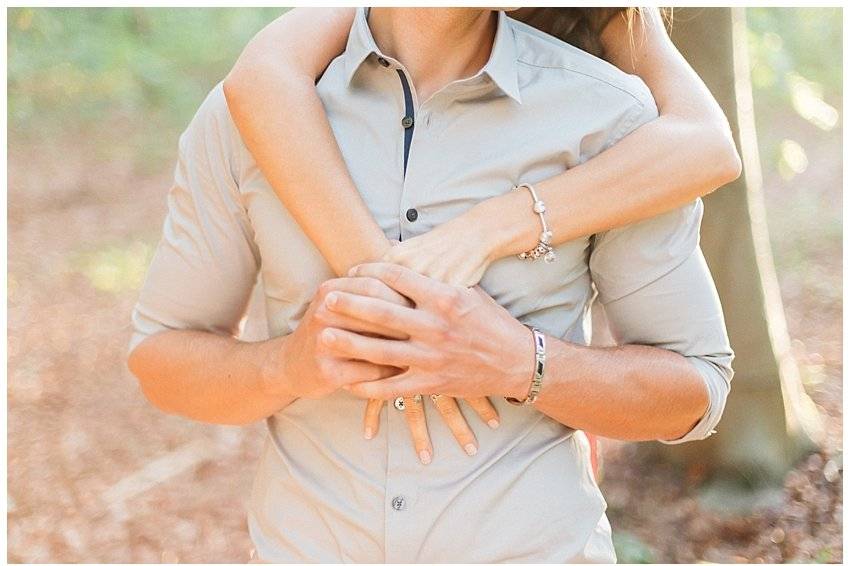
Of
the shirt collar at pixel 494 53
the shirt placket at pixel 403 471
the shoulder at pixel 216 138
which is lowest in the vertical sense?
the shirt placket at pixel 403 471

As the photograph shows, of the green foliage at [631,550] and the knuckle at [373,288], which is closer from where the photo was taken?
the knuckle at [373,288]

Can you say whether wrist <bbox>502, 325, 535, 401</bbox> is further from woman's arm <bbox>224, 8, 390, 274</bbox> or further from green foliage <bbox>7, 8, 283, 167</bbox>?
green foliage <bbox>7, 8, 283, 167</bbox>

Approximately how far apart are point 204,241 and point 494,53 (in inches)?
25.6

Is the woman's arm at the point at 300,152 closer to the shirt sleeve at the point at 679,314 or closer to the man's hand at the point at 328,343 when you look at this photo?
the man's hand at the point at 328,343

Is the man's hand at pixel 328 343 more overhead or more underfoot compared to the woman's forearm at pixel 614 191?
more underfoot

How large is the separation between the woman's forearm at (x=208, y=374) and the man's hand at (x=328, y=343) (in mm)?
105

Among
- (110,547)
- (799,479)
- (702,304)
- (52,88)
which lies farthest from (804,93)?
(52,88)

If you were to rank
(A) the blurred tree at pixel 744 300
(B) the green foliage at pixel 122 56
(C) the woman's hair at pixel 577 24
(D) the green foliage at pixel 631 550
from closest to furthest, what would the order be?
(C) the woman's hair at pixel 577 24, (A) the blurred tree at pixel 744 300, (D) the green foliage at pixel 631 550, (B) the green foliage at pixel 122 56

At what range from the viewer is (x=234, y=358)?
6.23 ft

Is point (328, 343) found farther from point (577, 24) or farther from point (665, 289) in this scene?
point (577, 24)

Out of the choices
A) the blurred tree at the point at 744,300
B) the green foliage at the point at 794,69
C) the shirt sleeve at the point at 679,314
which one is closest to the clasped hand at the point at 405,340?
the shirt sleeve at the point at 679,314

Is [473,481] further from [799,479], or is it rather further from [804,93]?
[804,93]

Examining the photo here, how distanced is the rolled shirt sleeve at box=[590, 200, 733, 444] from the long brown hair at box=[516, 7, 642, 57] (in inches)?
18.5

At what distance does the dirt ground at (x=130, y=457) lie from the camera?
3869mm
